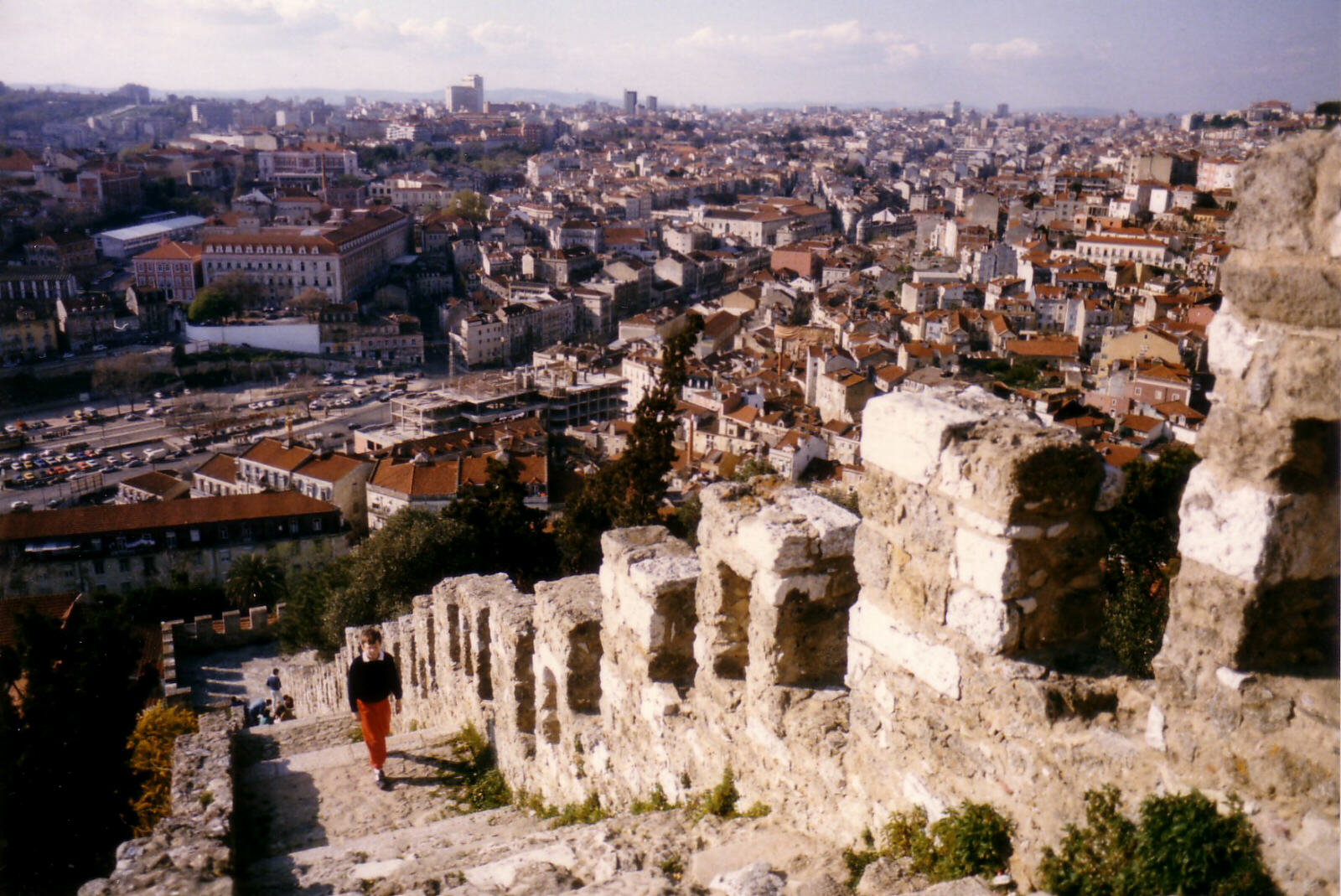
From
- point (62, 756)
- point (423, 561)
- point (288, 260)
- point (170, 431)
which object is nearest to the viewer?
point (62, 756)

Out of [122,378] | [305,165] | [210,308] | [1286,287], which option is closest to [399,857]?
[1286,287]

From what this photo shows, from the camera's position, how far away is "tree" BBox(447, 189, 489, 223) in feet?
334

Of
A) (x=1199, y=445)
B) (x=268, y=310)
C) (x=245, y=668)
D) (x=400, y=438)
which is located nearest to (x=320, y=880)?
(x=1199, y=445)

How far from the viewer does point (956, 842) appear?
12.5 ft

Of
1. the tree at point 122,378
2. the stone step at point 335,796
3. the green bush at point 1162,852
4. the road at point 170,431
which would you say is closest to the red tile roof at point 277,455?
the road at point 170,431

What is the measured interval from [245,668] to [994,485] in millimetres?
22317

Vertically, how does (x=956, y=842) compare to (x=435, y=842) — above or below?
above

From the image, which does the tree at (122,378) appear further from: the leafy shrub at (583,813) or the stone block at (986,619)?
the stone block at (986,619)

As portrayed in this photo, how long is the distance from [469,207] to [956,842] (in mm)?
104326

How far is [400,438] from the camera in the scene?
4691 centimetres

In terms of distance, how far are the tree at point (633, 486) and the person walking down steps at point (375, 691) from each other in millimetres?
12120

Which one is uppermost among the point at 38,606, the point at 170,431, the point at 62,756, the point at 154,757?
the point at 62,756

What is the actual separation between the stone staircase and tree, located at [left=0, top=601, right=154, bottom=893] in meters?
2.99

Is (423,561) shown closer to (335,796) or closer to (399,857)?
(335,796)
